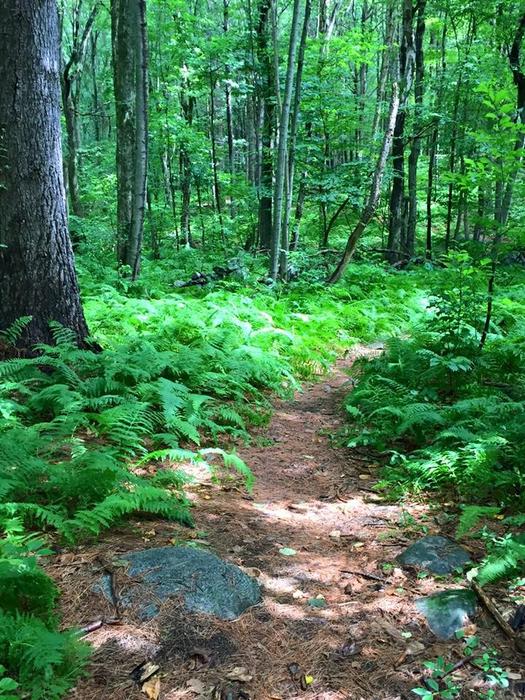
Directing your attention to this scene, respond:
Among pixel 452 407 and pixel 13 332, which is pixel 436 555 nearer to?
pixel 452 407

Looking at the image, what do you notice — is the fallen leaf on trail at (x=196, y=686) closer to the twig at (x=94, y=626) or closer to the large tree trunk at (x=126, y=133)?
the twig at (x=94, y=626)

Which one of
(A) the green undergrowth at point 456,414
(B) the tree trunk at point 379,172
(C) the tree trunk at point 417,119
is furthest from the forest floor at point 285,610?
(C) the tree trunk at point 417,119

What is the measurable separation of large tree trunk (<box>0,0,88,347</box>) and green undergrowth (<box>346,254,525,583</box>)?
12.0 feet

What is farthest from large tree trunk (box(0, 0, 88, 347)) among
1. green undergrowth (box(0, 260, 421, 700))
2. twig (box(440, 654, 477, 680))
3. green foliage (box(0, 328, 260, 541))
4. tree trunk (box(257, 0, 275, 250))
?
tree trunk (box(257, 0, 275, 250))

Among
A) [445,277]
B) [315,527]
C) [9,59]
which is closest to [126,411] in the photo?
[315,527]

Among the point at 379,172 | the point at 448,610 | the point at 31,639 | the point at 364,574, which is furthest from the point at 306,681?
the point at 379,172

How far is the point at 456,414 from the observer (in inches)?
213

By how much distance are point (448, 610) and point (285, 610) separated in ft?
2.88

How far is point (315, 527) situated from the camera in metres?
4.11

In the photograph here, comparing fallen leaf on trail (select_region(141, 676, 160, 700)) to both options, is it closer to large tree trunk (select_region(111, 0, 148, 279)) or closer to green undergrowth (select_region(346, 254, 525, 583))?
green undergrowth (select_region(346, 254, 525, 583))

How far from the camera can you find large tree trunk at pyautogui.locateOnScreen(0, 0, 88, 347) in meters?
5.23

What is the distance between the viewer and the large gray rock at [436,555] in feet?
10.9

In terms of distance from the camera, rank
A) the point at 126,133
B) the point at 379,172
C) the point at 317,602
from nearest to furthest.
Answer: the point at 317,602
the point at 126,133
the point at 379,172

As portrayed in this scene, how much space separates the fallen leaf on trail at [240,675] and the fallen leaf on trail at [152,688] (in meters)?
0.32
